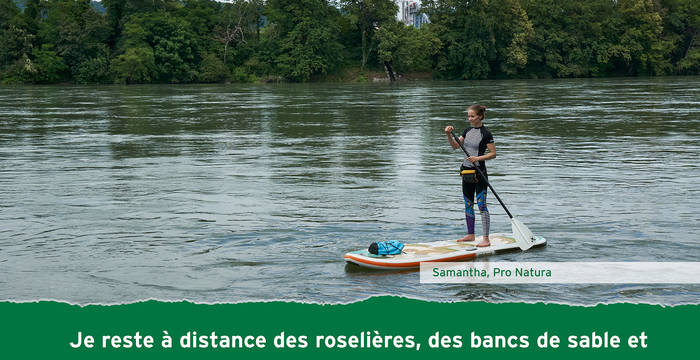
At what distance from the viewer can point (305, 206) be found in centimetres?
1234

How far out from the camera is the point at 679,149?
765 inches

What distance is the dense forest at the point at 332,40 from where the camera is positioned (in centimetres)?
8331

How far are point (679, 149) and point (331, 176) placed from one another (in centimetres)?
855

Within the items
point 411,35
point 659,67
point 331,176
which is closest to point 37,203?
point 331,176

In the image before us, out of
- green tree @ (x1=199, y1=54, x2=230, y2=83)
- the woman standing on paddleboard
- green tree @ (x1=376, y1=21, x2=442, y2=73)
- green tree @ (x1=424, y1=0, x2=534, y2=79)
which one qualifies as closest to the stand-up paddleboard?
the woman standing on paddleboard

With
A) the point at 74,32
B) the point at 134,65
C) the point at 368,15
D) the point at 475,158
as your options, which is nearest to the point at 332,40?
the point at 368,15

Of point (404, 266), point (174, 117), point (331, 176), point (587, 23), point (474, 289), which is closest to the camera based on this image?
point (474, 289)

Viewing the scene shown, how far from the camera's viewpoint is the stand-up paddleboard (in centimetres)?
846

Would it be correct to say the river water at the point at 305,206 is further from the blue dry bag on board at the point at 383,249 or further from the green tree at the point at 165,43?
the green tree at the point at 165,43

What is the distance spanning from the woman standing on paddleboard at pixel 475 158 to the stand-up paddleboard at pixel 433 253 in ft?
0.45

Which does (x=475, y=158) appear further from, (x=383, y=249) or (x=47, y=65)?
(x=47, y=65)

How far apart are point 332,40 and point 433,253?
83.2 meters

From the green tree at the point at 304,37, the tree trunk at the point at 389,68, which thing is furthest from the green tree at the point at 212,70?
the tree trunk at the point at 389,68

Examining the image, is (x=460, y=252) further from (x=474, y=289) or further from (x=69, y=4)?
(x=69, y=4)
